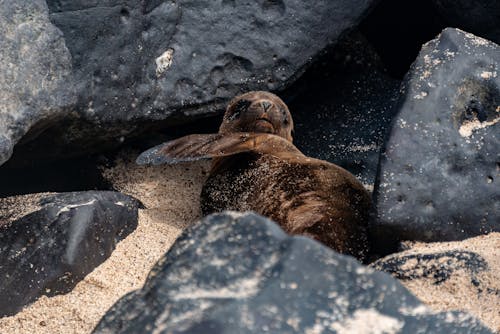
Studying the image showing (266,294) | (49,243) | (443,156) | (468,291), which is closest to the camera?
(266,294)

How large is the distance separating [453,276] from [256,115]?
190 cm

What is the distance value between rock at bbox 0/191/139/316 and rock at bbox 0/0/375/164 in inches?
20.8

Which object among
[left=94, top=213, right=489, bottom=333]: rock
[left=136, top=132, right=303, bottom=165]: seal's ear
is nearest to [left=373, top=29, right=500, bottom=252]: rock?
[left=136, top=132, right=303, bottom=165]: seal's ear

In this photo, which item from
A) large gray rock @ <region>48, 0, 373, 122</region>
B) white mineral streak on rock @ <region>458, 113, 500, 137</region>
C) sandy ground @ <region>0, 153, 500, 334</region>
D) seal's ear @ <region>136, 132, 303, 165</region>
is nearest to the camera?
sandy ground @ <region>0, 153, 500, 334</region>

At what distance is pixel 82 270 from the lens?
329 centimetres

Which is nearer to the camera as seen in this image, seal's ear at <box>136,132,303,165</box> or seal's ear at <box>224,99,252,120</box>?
seal's ear at <box>136,132,303,165</box>

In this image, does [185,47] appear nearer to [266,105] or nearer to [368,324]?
[266,105]

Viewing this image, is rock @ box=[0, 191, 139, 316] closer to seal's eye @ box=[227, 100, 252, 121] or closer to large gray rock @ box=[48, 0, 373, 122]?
large gray rock @ box=[48, 0, 373, 122]

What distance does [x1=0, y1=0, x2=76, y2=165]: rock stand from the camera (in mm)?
3332

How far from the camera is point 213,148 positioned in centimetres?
390

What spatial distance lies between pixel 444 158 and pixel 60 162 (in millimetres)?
2281

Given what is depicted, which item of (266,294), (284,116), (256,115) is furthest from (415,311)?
(284,116)

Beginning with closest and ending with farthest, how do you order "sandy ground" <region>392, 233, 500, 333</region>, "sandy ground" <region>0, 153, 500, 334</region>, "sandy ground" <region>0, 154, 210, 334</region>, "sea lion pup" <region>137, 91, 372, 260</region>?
1. "sandy ground" <region>392, 233, 500, 333</region>
2. "sandy ground" <region>0, 153, 500, 334</region>
3. "sandy ground" <region>0, 154, 210, 334</region>
4. "sea lion pup" <region>137, 91, 372, 260</region>

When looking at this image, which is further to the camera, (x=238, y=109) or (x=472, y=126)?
(x=238, y=109)
